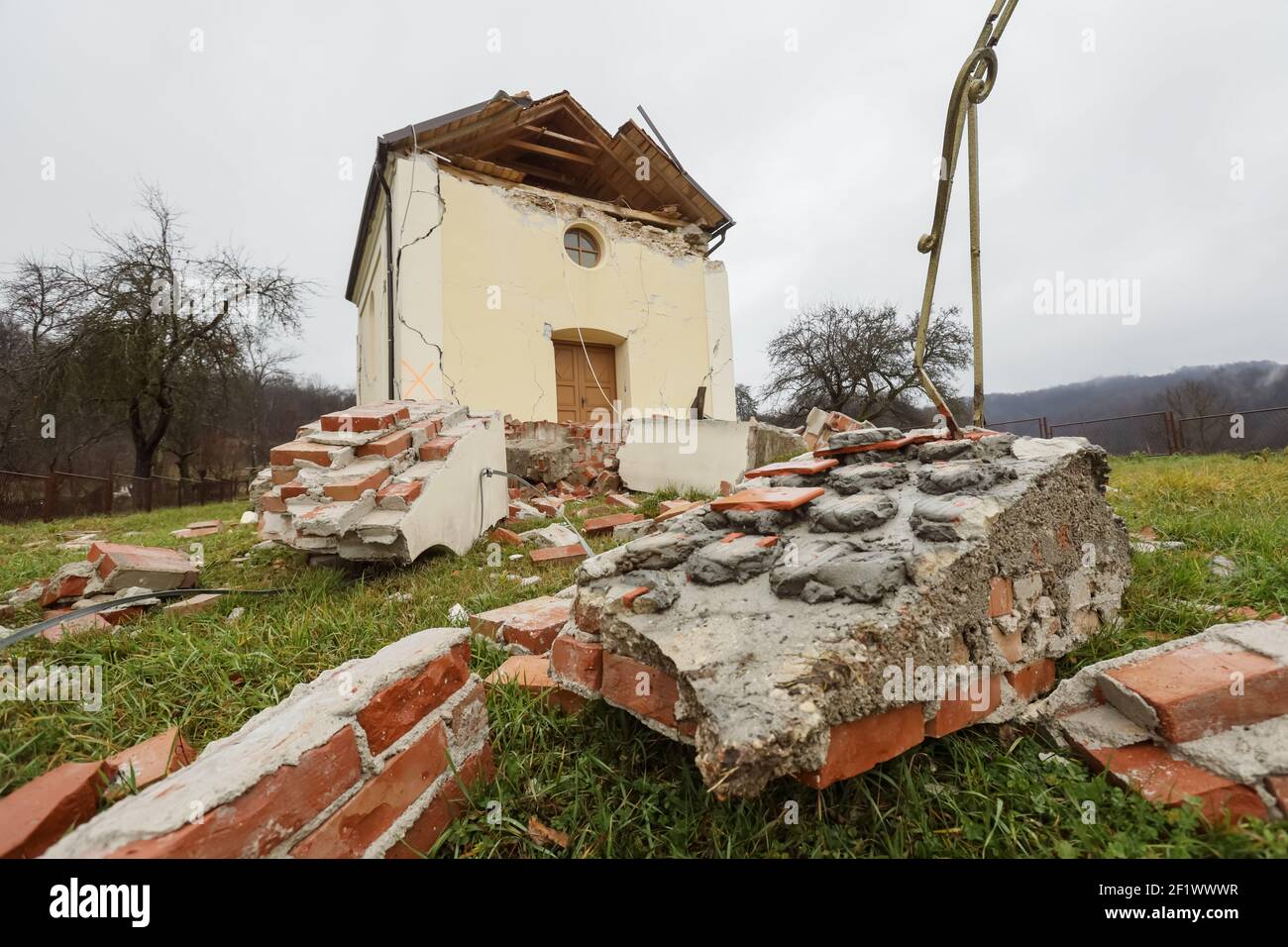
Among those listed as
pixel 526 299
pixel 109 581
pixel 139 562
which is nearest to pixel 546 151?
pixel 526 299

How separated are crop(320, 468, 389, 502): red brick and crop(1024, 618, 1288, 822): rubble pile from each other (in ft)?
10.1

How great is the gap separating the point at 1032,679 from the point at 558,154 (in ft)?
31.2

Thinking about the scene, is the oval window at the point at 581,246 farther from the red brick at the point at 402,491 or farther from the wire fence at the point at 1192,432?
the wire fence at the point at 1192,432

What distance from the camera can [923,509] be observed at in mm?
1401

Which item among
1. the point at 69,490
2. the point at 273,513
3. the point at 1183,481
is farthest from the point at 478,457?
the point at 69,490

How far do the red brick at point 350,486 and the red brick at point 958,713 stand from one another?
2892 millimetres

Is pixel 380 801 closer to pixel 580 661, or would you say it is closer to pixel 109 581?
pixel 580 661

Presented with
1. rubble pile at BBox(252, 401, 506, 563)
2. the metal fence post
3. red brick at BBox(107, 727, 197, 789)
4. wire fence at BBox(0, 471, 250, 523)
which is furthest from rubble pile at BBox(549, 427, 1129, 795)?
wire fence at BBox(0, 471, 250, 523)

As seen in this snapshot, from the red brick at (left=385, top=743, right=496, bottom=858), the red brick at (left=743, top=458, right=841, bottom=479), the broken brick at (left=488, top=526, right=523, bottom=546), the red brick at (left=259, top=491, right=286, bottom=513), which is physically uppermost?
the red brick at (left=743, top=458, right=841, bottom=479)

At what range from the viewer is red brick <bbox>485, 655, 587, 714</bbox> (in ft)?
5.00

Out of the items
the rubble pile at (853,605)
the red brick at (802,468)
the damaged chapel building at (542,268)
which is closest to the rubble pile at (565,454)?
the damaged chapel building at (542,268)

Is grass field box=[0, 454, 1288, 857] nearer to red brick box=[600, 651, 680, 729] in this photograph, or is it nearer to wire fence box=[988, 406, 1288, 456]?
red brick box=[600, 651, 680, 729]

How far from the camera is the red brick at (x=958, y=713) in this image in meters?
1.17

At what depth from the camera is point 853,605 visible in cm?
118
